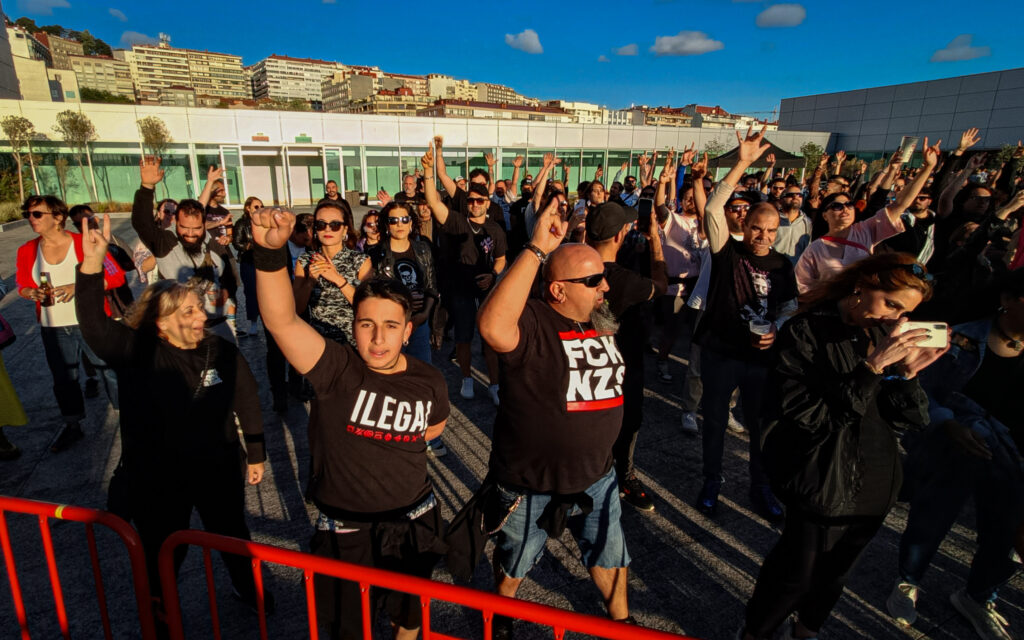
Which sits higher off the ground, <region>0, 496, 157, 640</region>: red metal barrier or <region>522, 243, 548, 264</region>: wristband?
<region>522, 243, 548, 264</region>: wristband

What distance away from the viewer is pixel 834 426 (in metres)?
2.21

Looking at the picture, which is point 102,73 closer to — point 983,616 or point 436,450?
point 436,450

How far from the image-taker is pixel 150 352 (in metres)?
2.40

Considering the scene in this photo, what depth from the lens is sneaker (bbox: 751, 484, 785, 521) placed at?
3.66 meters

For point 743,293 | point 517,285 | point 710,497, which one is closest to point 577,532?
point 517,285

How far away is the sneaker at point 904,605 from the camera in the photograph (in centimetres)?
280

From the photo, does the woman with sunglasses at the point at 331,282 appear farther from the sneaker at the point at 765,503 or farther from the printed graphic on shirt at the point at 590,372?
the sneaker at the point at 765,503

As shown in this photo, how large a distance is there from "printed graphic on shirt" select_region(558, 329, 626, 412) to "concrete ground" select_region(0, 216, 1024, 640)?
A: 1.35 m

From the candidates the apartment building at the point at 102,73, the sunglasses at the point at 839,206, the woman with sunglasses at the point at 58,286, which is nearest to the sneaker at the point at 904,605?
the sunglasses at the point at 839,206

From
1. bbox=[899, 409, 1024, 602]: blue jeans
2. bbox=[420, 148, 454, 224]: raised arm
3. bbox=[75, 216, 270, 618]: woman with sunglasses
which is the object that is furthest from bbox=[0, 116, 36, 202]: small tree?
bbox=[899, 409, 1024, 602]: blue jeans

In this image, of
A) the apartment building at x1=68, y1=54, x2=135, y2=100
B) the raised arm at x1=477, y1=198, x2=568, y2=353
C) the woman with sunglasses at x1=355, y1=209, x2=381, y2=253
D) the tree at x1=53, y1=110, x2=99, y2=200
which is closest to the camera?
the raised arm at x1=477, y1=198, x2=568, y2=353

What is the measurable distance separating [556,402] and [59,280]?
443 centimetres

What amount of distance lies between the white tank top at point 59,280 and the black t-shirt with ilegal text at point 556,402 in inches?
161

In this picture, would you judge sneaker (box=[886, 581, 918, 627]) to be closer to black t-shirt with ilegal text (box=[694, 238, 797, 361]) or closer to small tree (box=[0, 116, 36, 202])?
black t-shirt with ilegal text (box=[694, 238, 797, 361])
